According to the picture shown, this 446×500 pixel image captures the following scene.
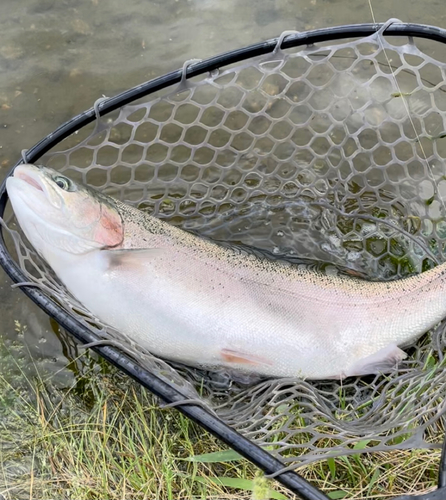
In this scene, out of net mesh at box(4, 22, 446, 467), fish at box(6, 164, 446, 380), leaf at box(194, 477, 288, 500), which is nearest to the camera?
leaf at box(194, 477, 288, 500)

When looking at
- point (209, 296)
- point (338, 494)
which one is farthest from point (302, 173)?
point (338, 494)

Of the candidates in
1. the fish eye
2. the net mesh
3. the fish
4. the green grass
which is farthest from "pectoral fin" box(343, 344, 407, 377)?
the fish eye

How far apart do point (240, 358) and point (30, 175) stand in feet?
3.62

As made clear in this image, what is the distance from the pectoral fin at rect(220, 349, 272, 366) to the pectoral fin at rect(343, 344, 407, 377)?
1.20ft

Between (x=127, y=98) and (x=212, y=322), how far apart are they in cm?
100

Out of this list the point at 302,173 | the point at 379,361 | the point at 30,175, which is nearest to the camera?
the point at 30,175

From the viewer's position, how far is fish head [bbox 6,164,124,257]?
2.19 metres

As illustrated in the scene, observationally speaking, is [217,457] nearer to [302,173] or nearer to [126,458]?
[126,458]

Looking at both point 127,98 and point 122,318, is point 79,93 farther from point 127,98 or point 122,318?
point 122,318

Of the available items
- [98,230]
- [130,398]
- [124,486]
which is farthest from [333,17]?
[124,486]

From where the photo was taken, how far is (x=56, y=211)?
2.21 metres

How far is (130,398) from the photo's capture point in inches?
99.7

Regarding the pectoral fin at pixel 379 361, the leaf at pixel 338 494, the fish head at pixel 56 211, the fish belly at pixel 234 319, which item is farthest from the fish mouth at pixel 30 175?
the leaf at pixel 338 494

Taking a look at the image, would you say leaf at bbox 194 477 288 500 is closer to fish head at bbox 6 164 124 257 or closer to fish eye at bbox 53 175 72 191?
fish head at bbox 6 164 124 257
